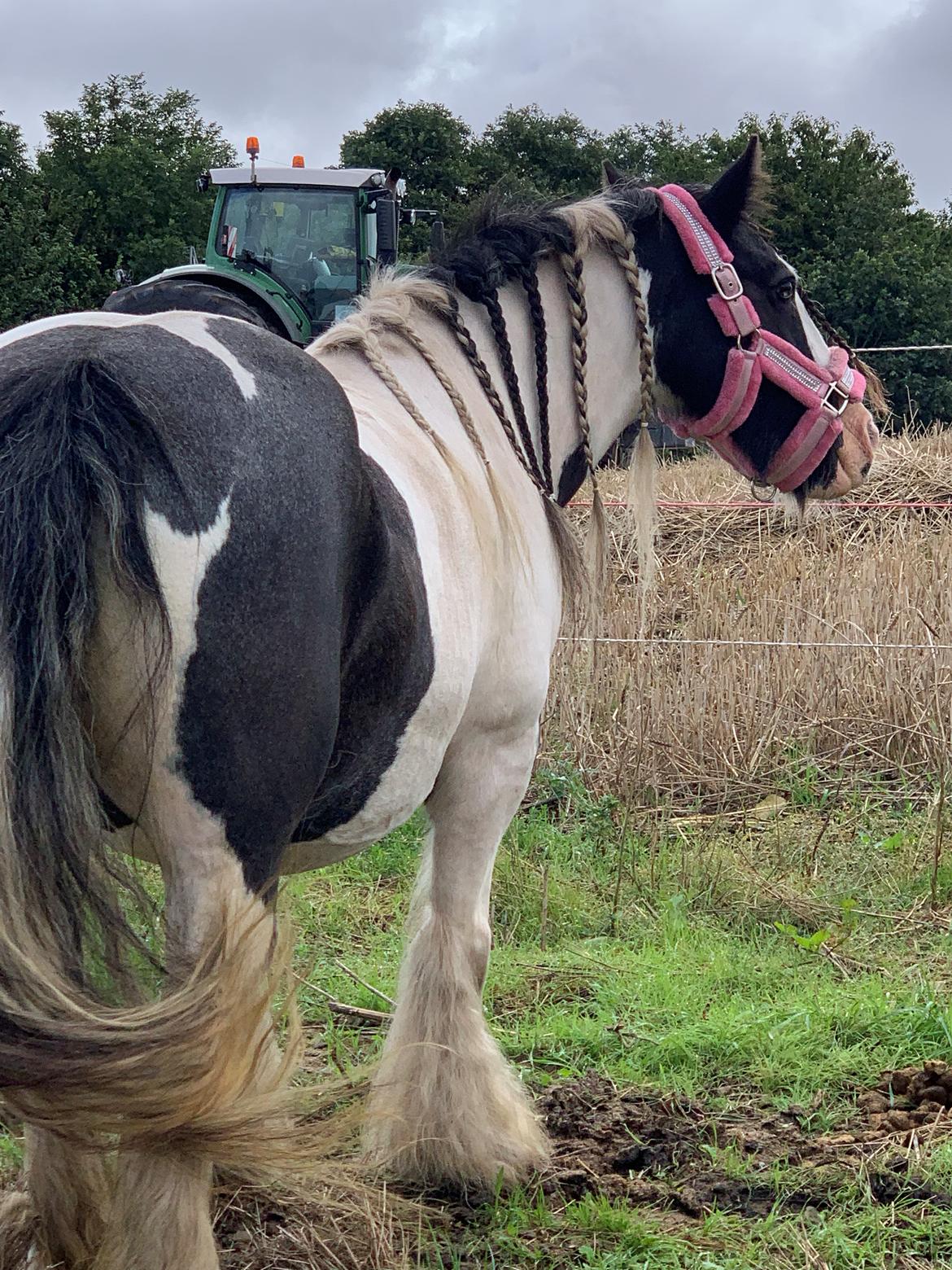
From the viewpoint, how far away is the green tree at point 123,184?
2881cm

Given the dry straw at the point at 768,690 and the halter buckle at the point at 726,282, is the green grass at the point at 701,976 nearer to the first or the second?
the dry straw at the point at 768,690

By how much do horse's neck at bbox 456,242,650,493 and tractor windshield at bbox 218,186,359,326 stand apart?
8.41 metres

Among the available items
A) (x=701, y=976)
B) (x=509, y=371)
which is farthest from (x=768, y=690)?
(x=509, y=371)

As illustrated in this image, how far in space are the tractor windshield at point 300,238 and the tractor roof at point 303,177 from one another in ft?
0.23

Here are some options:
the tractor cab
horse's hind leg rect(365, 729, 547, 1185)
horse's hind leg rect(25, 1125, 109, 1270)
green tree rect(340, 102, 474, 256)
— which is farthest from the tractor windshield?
green tree rect(340, 102, 474, 256)

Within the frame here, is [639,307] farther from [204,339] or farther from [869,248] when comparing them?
[869,248]

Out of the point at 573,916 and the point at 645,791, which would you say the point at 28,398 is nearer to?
the point at 573,916

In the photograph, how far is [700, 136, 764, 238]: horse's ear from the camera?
2.79 metres

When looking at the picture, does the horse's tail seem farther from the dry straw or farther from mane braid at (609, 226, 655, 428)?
the dry straw

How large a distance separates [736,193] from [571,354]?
540 mm

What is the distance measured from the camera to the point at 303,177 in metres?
11.2

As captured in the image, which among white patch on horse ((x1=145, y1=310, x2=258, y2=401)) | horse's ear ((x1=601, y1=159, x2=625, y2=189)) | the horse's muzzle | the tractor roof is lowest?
white patch on horse ((x1=145, y1=310, x2=258, y2=401))

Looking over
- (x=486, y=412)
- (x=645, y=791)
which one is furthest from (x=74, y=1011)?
(x=645, y=791)

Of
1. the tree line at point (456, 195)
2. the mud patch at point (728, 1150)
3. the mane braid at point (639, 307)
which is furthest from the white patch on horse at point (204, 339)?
the tree line at point (456, 195)
